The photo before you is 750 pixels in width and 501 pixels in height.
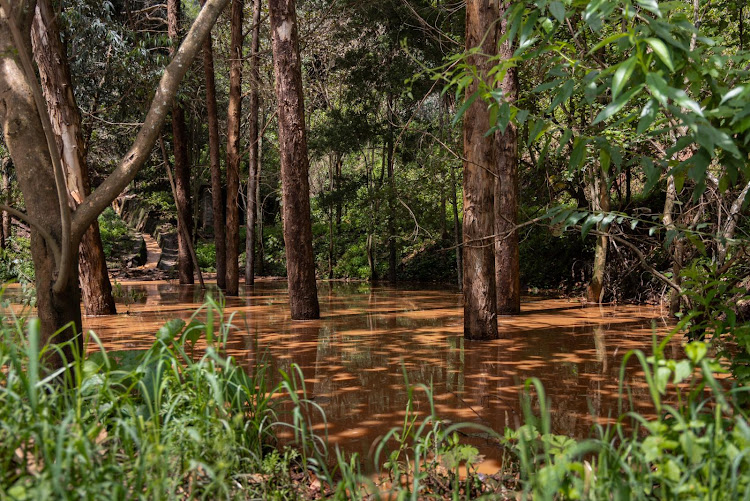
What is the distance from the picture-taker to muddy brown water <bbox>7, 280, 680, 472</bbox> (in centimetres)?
391

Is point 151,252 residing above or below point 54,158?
above

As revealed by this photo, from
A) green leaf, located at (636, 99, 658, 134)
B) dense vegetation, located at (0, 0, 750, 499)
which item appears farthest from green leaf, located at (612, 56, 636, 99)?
green leaf, located at (636, 99, 658, 134)

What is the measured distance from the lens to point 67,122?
28.9 feet

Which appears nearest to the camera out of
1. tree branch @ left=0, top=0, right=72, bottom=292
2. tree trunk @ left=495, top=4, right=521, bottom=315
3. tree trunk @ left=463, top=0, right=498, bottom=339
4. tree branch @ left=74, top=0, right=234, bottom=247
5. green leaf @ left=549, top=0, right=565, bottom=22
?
green leaf @ left=549, top=0, right=565, bottom=22

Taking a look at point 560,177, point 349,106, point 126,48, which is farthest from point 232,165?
point 560,177

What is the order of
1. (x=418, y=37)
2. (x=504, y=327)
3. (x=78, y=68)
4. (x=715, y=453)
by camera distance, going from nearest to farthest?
(x=715, y=453) < (x=504, y=327) < (x=78, y=68) < (x=418, y=37)

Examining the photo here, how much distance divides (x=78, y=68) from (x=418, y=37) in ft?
29.2

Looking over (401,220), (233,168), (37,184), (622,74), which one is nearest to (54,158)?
(37,184)

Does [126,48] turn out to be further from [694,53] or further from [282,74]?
[694,53]

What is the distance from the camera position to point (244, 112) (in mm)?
27953

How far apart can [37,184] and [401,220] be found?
14.7 metres

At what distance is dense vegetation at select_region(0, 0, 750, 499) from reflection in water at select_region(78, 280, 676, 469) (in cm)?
37

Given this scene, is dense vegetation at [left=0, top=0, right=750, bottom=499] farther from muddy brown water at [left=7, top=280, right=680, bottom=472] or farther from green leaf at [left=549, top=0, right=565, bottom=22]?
muddy brown water at [left=7, top=280, right=680, bottom=472]

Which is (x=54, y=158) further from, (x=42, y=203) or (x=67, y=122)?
(x=67, y=122)
